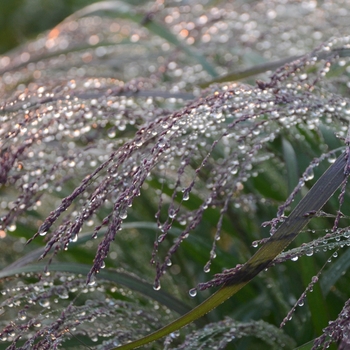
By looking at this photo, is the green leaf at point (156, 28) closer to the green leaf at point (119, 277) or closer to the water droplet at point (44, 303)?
the green leaf at point (119, 277)

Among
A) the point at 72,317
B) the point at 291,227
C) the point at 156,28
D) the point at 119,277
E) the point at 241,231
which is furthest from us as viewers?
the point at 156,28

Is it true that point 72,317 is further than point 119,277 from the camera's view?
No

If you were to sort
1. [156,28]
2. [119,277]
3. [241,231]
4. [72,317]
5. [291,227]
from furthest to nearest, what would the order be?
[156,28], [241,231], [119,277], [72,317], [291,227]

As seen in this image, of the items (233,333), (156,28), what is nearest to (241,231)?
(233,333)

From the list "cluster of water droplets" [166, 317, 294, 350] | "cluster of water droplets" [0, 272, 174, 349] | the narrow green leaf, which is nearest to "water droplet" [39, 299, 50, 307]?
"cluster of water droplets" [0, 272, 174, 349]

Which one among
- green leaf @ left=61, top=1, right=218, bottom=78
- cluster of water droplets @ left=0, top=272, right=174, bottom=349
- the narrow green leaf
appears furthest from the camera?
green leaf @ left=61, top=1, right=218, bottom=78

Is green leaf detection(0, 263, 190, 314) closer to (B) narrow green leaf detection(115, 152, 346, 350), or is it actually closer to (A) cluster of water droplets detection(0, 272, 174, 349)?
(A) cluster of water droplets detection(0, 272, 174, 349)

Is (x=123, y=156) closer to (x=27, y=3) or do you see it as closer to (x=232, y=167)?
(x=232, y=167)

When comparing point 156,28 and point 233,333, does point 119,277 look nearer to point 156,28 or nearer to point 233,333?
point 233,333

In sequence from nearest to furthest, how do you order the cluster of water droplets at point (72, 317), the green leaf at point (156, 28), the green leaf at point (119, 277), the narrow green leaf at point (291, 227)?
the narrow green leaf at point (291, 227) < the cluster of water droplets at point (72, 317) < the green leaf at point (119, 277) < the green leaf at point (156, 28)

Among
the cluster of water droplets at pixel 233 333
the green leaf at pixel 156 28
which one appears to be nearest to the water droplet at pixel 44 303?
the cluster of water droplets at pixel 233 333

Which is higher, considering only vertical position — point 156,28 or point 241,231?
point 156,28

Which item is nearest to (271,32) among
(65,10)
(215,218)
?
(215,218)
